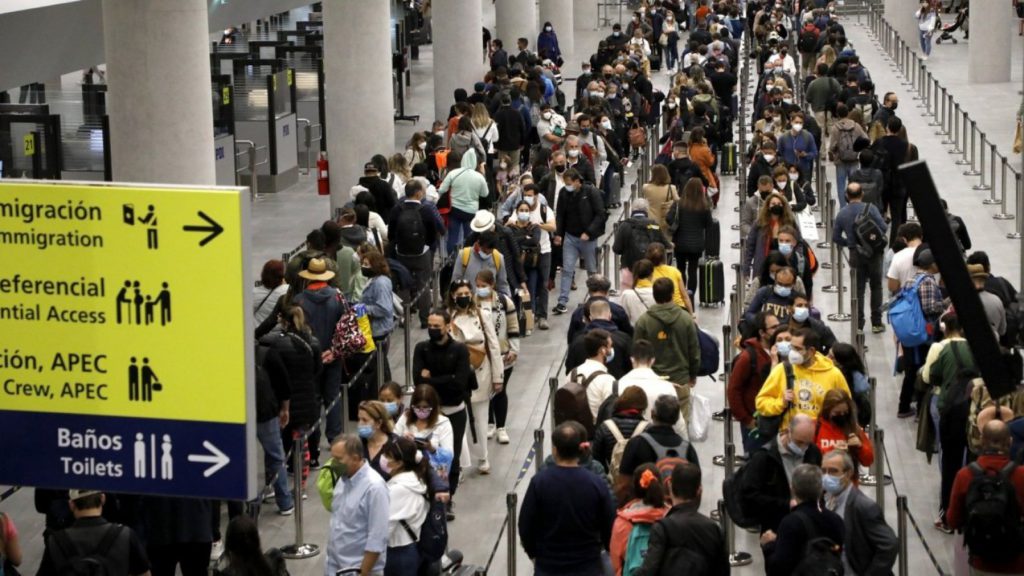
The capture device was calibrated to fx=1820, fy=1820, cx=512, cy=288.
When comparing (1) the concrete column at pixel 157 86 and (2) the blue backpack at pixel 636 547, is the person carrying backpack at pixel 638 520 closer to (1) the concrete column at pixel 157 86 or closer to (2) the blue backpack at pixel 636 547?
(2) the blue backpack at pixel 636 547

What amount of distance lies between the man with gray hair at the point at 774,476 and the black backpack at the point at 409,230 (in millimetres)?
7453

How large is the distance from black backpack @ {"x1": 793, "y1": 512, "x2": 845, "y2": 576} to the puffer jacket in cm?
469

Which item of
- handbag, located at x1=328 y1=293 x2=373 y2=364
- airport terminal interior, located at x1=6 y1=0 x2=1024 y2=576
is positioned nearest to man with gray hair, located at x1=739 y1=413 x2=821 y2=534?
airport terminal interior, located at x1=6 y1=0 x2=1024 y2=576

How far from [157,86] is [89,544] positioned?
817 centimetres

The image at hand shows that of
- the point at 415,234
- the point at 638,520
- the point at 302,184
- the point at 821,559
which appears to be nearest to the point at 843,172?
the point at 415,234

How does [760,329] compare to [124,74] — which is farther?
[124,74]

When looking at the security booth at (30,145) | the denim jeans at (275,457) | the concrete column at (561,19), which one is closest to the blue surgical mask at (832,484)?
the denim jeans at (275,457)

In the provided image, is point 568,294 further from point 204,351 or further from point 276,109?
point 204,351

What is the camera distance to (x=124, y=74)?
16.9 metres

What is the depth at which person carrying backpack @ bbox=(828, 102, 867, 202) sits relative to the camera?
2211 centimetres

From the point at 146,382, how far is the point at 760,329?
6944mm

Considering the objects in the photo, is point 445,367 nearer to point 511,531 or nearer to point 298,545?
point 298,545

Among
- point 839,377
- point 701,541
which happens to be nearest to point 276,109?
point 839,377

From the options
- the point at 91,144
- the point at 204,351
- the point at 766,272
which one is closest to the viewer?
the point at 204,351
